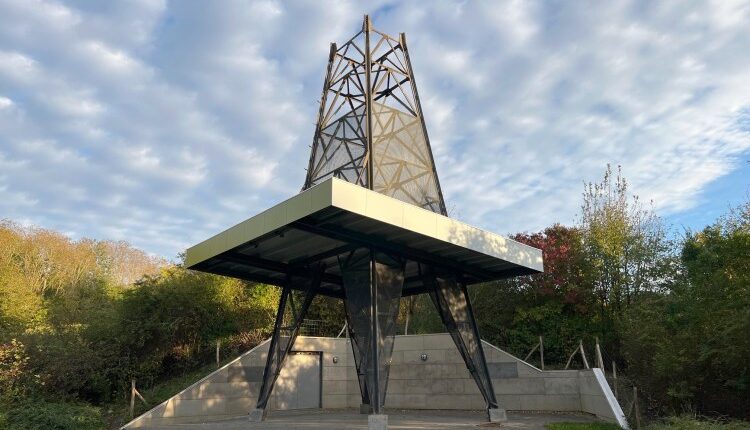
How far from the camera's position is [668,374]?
39.8ft

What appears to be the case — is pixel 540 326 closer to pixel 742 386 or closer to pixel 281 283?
pixel 742 386

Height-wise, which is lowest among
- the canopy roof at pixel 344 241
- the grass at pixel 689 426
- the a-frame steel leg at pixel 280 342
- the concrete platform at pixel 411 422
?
the concrete platform at pixel 411 422

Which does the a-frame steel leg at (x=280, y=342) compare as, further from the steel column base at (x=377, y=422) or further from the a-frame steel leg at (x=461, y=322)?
the steel column base at (x=377, y=422)

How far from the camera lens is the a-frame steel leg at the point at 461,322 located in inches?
527

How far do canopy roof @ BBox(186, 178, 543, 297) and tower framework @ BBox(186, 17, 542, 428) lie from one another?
3 centimetres

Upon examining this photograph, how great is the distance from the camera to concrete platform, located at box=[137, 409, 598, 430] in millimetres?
12086

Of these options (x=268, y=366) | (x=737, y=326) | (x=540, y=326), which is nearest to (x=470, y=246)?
(x=737, y=326)

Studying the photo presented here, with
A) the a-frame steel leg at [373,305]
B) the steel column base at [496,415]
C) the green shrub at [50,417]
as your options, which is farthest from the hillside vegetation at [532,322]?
the a-frame steel leg at [373,305]

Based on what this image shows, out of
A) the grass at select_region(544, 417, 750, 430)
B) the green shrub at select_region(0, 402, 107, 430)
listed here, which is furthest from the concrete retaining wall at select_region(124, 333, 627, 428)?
the grass at select_region(544, 417, 750, 430)

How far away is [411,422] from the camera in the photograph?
43.1 feet

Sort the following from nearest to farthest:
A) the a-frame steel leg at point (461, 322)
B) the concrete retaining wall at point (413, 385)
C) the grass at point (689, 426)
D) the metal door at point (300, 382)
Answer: the grass at point (689, 426)
the a-frame steel leg at point (461, 322)
the concrete retaining wall at point (413, 385)
the metal door at point (300, 382)

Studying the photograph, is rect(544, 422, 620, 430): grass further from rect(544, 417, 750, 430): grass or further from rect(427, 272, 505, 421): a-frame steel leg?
rect(427, 272, 505, 421): a-frame steel leg

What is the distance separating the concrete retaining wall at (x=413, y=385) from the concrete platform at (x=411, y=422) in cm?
55

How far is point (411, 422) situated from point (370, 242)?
4791 millimetres
